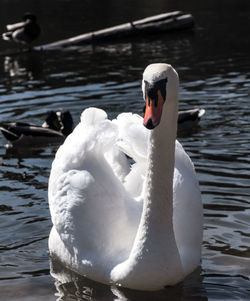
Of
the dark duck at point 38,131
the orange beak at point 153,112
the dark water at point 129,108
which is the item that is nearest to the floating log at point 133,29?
the dark water at point 129,108

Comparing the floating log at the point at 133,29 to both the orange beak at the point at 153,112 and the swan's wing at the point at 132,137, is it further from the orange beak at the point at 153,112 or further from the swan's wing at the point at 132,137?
the orange beak at the point at 153,112

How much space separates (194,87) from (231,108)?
209 centimetres

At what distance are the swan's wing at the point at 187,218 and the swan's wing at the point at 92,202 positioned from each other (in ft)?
1.28

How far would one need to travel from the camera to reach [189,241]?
6488mm

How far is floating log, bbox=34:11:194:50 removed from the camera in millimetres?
21016

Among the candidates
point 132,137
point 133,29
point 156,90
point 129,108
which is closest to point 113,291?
point 132,137

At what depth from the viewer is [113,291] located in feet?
21.1

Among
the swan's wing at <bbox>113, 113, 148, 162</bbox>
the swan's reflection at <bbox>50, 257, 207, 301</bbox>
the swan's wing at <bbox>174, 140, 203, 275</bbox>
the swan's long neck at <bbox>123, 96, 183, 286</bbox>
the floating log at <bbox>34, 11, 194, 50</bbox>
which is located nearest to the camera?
the swan's long neck at <bbox>123, 96, 183, 286</bbox>

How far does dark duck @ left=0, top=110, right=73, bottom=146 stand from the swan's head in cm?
641

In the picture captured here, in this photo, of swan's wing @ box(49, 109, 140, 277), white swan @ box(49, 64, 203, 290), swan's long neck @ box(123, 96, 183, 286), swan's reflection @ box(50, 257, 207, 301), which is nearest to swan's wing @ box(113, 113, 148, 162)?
white swan @ box(49, 64, 203, 290)

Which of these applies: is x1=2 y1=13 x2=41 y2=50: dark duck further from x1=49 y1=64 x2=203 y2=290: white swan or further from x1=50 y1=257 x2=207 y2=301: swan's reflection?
x1=50 y1=257 x2=207 y2=301: swan's reflection

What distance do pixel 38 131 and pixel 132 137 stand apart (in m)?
5.15

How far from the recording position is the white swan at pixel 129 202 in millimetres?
5875

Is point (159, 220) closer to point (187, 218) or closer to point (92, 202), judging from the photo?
point (187, 218)
